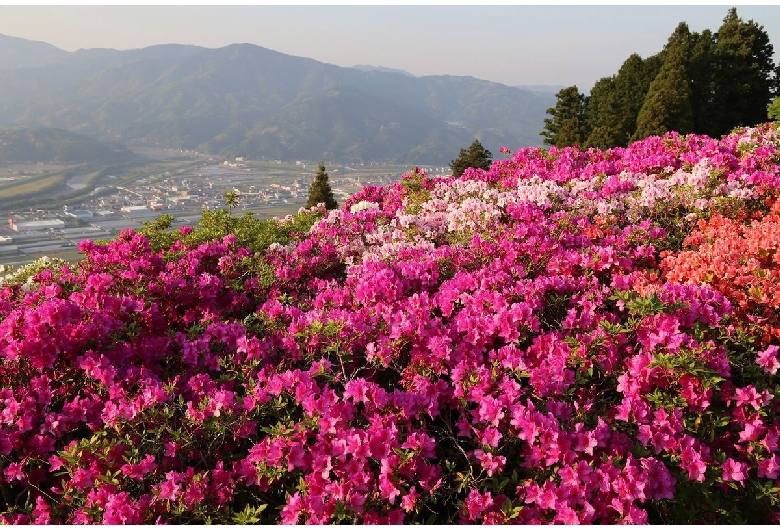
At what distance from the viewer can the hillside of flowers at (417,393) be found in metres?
2.61

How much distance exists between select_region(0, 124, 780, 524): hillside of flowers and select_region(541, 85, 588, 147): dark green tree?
90.6ft

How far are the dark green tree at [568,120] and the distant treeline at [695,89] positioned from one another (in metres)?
0.15

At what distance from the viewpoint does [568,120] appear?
31344mm

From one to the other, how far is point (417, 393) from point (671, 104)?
26.7m

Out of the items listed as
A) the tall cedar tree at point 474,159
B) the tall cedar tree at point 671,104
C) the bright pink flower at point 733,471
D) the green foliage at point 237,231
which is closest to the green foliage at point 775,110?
the tall cedar tree at point 671,104

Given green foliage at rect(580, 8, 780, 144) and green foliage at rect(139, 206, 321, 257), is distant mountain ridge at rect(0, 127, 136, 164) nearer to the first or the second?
green foliage at rect(580, 8, 780, 144)

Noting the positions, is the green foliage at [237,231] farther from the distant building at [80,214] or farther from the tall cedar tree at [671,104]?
the distant building at [80,214]

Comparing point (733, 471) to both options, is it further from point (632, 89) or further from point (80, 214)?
point (80, 214)

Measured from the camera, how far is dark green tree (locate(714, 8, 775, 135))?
2686 centimetres

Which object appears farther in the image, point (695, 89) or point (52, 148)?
point (52, 148)

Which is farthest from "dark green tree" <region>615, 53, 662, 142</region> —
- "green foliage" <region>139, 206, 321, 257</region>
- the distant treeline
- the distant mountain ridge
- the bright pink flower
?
the distant mountain ridge

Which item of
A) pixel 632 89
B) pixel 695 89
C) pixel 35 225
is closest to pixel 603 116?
pixel 632 89

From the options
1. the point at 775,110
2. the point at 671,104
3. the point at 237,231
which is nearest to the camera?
the point at 237,231

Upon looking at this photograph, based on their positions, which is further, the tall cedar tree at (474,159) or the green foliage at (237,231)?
the tall cedar tree at (474,159)
